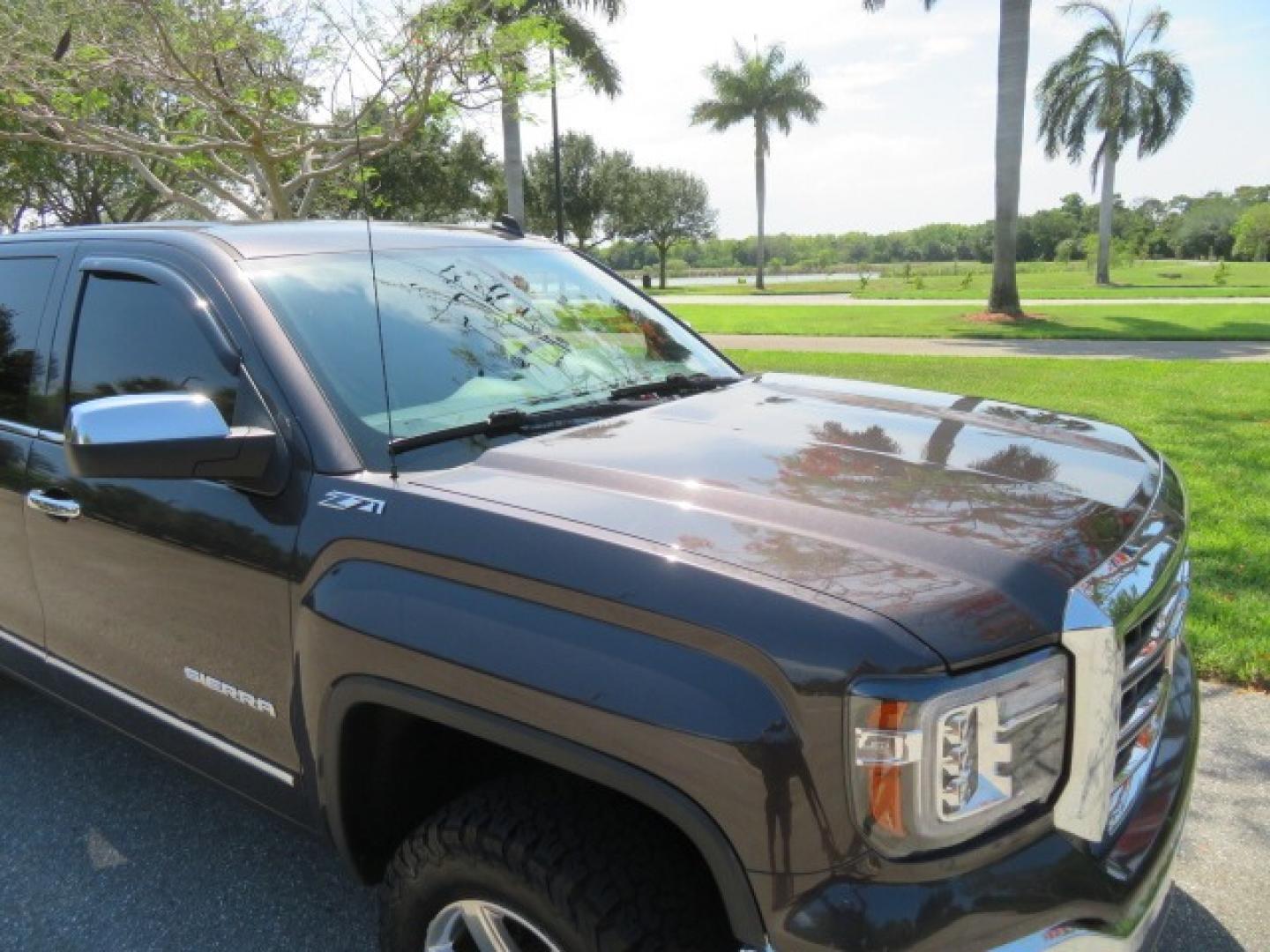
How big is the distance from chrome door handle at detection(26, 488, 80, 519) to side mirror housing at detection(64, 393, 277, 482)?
656 millimetres

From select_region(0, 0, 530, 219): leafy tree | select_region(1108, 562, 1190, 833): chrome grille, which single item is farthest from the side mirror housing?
select_region(0, 0, 530, 219): leafy tree

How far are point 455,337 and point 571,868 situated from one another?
1450 millimetres

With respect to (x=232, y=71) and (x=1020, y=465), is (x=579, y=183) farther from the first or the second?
(x=1020, y=465)

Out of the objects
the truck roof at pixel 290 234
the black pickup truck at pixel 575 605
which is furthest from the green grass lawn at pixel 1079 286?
the black pickup truck at pixel 575 605

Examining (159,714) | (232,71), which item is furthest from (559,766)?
(232,71)

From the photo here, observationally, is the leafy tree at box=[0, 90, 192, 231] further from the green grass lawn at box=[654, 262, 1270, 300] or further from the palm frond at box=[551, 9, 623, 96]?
the green grass lawn at box=[654, 262, 1270, 300]

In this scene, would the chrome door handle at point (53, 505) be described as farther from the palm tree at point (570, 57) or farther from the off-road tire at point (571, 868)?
the palm tree at point (570, 57)

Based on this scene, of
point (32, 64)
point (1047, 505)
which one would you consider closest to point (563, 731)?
point (1047, 505)

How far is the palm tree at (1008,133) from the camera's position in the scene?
18578 mm

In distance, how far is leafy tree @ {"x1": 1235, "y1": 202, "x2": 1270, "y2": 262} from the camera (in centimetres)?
6000

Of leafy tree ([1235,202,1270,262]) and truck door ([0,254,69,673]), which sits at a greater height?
leafy tree ([1235,202,1270,262])

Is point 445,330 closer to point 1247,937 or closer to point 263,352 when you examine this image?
point 263,352

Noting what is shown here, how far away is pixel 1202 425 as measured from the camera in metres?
8.15

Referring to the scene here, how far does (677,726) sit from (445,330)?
1462 mm
